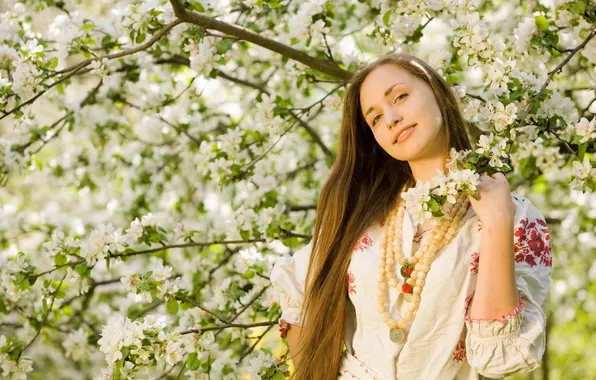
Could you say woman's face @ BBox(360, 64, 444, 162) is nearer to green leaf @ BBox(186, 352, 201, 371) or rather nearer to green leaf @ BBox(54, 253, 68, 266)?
green leaf @ BBox(186, 352, 201, 371)

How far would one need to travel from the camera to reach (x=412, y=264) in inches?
76.9

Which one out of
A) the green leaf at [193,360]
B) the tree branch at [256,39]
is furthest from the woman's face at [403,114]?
the green leaf at [193,360]

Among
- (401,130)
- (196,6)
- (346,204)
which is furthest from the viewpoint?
(196,6)

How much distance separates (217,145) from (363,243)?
95 cm

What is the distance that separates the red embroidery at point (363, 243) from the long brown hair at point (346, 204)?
18mm

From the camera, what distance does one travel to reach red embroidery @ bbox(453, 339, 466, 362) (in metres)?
1.88

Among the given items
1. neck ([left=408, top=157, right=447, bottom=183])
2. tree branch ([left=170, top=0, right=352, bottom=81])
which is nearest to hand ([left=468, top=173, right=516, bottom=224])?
neck ([left=408, top=157, right=447, bottom=183])

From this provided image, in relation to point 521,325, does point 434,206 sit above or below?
above

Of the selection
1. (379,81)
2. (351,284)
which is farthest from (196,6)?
(351,284)

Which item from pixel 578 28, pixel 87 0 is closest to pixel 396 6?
pixel 578 28

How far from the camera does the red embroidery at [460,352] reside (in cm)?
188

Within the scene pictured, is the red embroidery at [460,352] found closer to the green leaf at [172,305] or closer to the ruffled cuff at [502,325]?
the ruffled cuff at [502,325]

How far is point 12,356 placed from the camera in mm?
2520

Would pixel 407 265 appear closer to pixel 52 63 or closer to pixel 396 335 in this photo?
pixel 396 335
